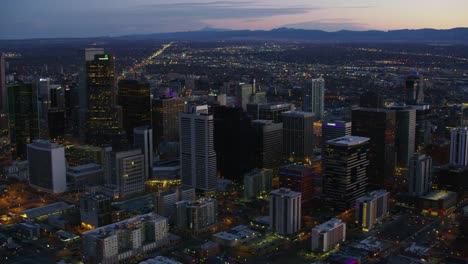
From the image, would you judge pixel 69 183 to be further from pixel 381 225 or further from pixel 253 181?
pixel 381 225

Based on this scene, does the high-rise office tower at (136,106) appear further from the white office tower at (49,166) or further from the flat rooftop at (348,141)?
the flat rooftop at (348,141)

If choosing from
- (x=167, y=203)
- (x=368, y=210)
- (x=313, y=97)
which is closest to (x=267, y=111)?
(x=313, y=97)

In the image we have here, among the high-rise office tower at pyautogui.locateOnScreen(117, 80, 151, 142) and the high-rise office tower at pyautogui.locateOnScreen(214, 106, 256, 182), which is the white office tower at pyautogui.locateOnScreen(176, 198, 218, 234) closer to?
the high-rise office tower at pyautogui.locateOnScreen(214, 106, 256, 182)

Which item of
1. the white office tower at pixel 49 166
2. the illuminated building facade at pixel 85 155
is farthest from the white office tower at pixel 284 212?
the illuminated building facade at pixel 85 155

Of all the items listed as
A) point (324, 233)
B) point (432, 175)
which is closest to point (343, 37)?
point (432, 175)

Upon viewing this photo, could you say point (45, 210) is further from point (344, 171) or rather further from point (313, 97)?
point (313, 97)

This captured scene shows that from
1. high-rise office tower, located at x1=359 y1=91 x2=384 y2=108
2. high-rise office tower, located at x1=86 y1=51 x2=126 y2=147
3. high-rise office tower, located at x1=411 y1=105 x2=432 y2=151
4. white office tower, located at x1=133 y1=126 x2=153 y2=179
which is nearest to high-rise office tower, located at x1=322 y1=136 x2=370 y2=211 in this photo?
white office tower, located at x1=133 y1=126 x2=153 y2=179

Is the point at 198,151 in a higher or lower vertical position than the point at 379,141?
lower
